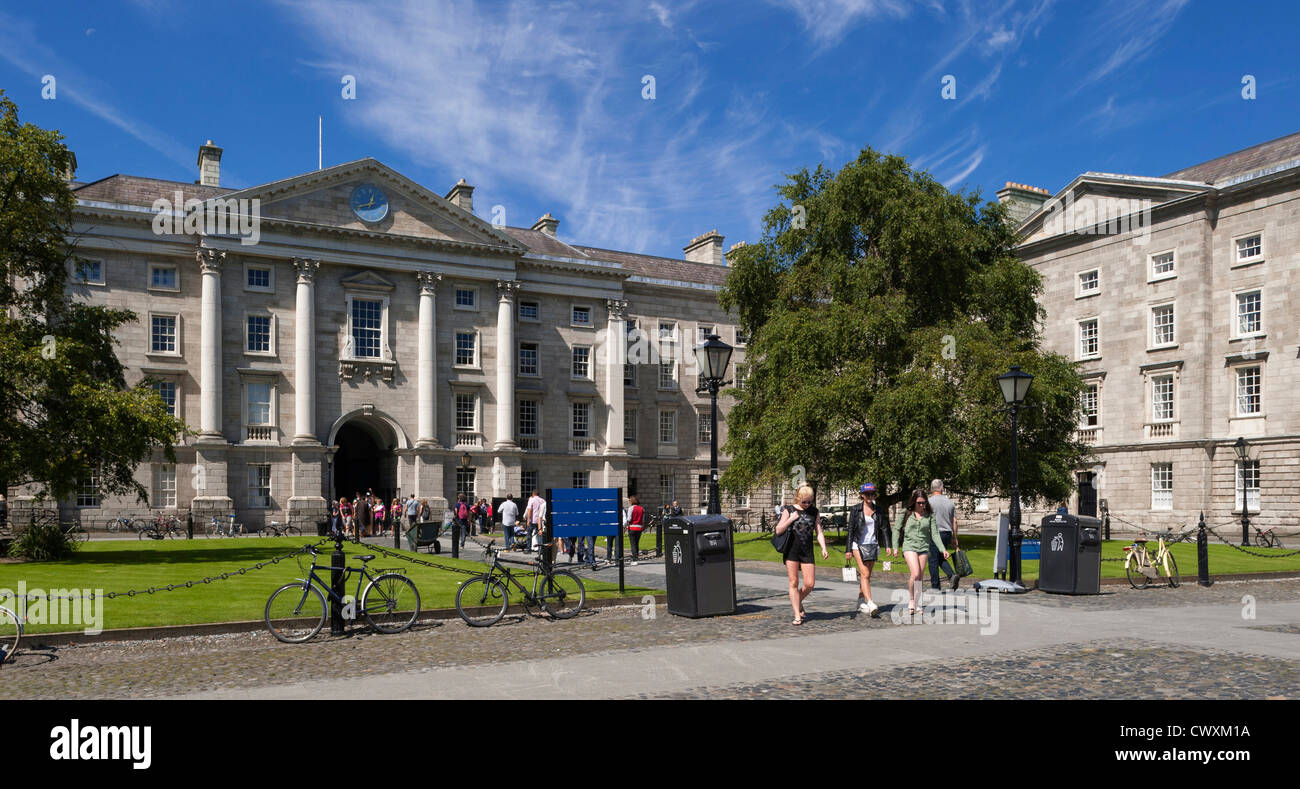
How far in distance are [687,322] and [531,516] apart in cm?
3521

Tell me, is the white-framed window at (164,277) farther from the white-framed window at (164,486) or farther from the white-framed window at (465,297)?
the white-framed window at (465,297)

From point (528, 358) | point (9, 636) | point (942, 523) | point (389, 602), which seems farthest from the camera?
point (528, 358)

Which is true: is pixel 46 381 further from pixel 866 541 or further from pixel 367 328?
pixel 367 328

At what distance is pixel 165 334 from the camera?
46.0m

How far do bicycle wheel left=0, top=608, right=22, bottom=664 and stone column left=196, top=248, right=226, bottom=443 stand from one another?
3520 centimetres

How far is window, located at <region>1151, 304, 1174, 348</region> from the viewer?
44531 millimetres

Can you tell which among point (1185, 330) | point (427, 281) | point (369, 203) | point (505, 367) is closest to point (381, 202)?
point (369, 203)

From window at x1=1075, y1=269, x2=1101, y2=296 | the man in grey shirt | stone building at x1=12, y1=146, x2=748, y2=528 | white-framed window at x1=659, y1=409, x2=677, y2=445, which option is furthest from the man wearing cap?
white-framed window at x1=659, y1=409, x2=677, y2=445

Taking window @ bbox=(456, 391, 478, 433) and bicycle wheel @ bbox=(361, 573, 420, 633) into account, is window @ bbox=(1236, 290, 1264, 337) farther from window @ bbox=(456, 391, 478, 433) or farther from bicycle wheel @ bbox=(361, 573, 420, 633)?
bicycle wheel @ bbox=(361, 573, 420, 633)

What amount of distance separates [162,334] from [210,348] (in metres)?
2.48

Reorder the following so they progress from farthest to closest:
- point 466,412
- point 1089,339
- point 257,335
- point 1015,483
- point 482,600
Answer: point 466,412 < point 1089,339 < point 257,335 < point 1015,483 < point 482,600

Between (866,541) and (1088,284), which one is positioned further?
(1088,284)

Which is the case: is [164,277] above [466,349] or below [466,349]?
above

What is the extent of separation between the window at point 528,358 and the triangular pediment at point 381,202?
534 centimetres
